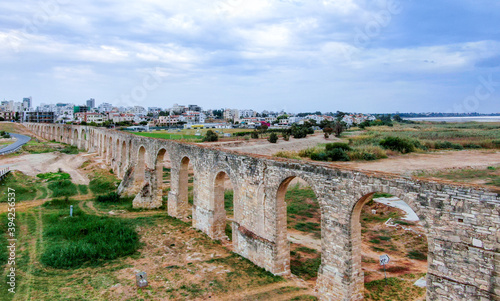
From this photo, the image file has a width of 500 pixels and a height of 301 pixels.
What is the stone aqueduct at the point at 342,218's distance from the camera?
6.63 metres

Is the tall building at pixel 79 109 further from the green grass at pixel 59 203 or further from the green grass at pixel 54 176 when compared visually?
the green grass at pixel 59 203

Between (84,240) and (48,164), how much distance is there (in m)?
25.3

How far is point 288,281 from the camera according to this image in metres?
10.6

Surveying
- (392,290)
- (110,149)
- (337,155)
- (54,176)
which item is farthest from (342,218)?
(110,149)

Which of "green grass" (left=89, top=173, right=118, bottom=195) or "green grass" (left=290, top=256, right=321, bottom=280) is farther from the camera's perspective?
"green grass" (left=89, top=173, right=118, bottom=195)

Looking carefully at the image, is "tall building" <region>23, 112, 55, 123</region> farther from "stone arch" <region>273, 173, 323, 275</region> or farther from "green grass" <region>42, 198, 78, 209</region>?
"stone arch" <region>273, 173, 323, 275</region>

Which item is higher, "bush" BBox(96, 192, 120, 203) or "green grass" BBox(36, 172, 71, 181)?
"green grass" BBox(36, 172, 71, 181)

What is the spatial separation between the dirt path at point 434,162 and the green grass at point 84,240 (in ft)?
69.0

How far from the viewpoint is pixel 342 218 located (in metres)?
8.91

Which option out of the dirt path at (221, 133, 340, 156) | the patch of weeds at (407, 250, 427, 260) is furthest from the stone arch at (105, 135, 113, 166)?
the patch of weeds at (407, 250, 427, 260)

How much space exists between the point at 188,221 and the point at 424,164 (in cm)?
2467

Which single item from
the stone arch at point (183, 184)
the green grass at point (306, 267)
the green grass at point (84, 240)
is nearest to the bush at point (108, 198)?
the green grass at point (84, 240)

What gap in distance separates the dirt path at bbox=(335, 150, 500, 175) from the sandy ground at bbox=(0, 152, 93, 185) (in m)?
25.5

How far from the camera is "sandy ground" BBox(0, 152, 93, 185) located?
95.3ft
